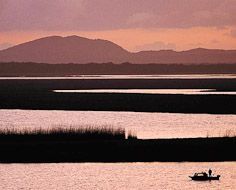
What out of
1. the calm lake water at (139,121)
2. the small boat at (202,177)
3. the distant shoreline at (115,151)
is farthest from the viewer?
the calm lake water at (139,121)

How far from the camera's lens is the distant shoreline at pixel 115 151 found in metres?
49.8

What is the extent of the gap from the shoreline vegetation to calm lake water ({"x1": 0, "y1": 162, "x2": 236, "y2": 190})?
152cm

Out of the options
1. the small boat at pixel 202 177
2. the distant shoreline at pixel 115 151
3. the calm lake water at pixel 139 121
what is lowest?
the small boat at pixel 202 177

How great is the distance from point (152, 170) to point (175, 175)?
1957 millimetres

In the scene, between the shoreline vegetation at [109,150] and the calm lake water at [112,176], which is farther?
the shoreline vegetation at [109,150]

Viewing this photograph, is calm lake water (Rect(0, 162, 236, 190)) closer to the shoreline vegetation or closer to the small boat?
the small boat

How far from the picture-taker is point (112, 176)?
44469mm

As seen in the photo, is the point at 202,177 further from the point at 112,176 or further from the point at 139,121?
the point at 139,121

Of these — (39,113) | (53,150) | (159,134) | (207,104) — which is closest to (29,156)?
(53,150)

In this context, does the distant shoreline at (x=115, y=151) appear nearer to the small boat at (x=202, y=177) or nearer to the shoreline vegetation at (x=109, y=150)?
the shoreline vegetation at (x=109, y=150)

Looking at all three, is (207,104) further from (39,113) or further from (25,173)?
(25,173)

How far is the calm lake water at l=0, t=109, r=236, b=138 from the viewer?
70.1 m

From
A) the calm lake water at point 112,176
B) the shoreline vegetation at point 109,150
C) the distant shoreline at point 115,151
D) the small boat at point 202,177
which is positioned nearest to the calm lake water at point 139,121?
the shoreline vegetation at point 109,150

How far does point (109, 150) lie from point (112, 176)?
24.1 ft
